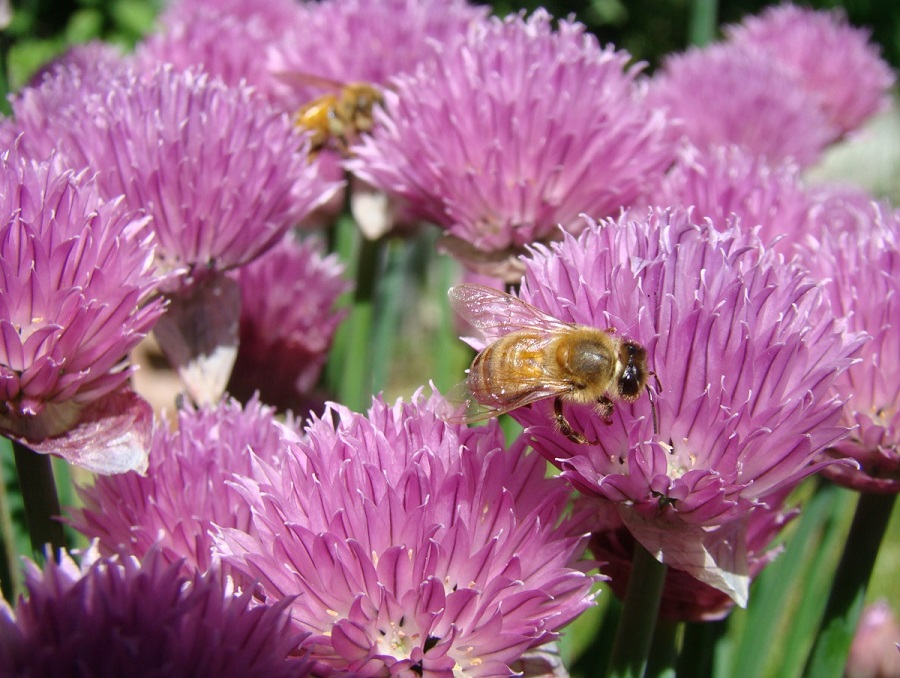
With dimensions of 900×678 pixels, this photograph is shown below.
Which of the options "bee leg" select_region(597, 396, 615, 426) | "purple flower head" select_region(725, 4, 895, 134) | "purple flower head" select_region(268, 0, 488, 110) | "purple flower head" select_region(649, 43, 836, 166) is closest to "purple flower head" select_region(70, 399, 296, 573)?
"bee leg" select_region(597, 396, 615, 426)

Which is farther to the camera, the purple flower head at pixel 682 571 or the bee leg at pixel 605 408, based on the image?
the purple flower head at pixel 682 571

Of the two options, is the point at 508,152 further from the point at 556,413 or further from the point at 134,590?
the point at 134,590

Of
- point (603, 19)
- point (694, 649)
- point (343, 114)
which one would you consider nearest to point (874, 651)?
point (694, 649)

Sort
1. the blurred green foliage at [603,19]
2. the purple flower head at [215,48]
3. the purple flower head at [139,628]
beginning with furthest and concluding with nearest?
the blurred green foliage at [603,19]
the purple flower head at [215,48]
the purple flower head at [139,628]

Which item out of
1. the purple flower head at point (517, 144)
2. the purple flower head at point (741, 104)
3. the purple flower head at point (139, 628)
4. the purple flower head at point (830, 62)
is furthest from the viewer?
the purple flower head at point (830, 62)

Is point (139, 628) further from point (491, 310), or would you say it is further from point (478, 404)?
point (491, 310)

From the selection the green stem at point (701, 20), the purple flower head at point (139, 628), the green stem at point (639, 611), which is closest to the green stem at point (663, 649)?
the green stem at point (639, 611)

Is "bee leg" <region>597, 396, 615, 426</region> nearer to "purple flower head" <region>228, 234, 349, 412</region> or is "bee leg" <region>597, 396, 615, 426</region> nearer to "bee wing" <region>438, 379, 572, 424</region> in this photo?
"bee wing" <region>438, 379, 572, 424</region>

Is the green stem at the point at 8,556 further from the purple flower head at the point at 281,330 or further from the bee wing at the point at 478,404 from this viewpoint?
the bee wing at the point at 478,404
